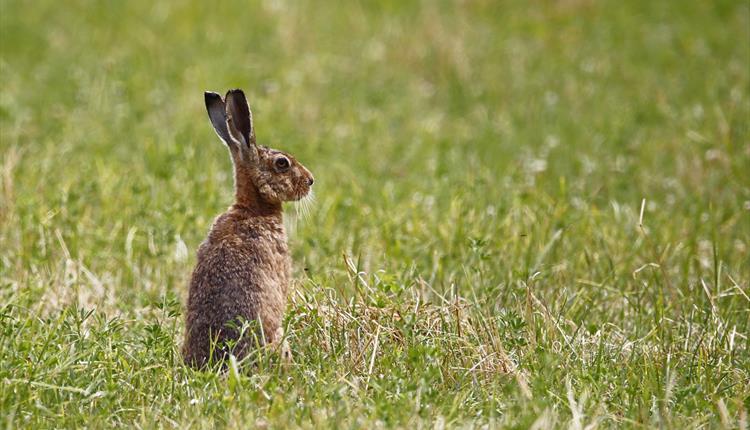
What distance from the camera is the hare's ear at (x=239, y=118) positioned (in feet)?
18.4

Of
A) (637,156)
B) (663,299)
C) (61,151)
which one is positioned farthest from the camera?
(637,156)

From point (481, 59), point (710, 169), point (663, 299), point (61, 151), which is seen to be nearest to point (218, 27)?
point (481, 59)

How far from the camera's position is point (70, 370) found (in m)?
4.89

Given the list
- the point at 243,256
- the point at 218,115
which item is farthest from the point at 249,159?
the point at 243,256

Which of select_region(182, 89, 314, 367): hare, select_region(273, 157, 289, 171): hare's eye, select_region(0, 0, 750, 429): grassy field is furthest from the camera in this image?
select_region(273, 157, 289, 171): hare's eye

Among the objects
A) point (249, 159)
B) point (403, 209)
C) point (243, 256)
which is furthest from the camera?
point (403, 209)

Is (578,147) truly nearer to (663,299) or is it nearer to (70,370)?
(663,299)

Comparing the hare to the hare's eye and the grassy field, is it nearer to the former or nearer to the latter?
the hare's eye

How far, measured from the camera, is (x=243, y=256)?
17.5ft

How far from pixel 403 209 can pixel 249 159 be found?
Result: 7.26 ft

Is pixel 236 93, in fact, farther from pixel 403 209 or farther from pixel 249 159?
pixel 403 209

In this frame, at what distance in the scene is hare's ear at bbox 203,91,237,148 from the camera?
569 centimetres

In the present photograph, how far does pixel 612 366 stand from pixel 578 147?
4.82 m

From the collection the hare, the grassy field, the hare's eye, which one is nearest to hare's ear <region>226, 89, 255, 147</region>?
the hare
